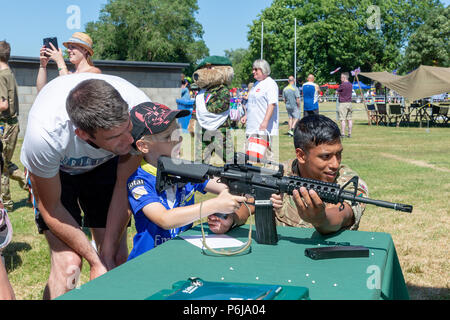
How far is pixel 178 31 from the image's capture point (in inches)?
2375

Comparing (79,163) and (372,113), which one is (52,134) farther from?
(372,113)

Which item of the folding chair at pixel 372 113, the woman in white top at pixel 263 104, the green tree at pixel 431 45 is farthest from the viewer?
the green tree at pixel 431 45

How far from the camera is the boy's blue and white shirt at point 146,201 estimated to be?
2660mm

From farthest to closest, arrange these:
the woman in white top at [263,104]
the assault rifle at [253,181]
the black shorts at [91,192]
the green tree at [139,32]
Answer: the green tree at [139,32] → the woman in white top at [263,104] → the black shorts at [91,192] → the assault rifle at [253,181]

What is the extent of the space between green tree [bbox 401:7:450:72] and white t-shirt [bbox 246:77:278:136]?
1657 inches

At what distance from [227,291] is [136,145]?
1.39 metres

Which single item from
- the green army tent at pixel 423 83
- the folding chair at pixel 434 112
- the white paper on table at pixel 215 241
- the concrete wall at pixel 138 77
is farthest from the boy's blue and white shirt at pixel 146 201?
the folding chair at pixel 434 112

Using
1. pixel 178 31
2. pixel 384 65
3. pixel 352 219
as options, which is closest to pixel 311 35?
pixel 384 65

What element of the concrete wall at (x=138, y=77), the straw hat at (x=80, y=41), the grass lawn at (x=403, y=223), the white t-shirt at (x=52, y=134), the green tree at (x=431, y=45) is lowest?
the grass lawn at (x=403, y=223)

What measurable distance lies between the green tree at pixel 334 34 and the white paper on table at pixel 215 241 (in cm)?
5352

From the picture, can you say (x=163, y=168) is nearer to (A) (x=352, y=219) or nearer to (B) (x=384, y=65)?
(A) (x=352, y=219)

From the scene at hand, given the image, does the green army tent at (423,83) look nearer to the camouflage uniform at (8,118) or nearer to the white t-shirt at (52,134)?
the camouflage uniform at (8,118)

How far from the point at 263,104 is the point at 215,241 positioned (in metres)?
5.78

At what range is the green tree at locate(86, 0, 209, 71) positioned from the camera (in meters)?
55.4
